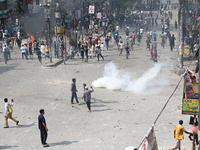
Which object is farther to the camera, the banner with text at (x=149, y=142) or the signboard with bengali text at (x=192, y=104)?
the signboard with bengali text at (x=192, y=104)

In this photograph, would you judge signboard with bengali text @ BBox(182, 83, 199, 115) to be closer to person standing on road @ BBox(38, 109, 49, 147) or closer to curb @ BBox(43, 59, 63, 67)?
person standing on road @ BBox(38, 109, 49, 147)

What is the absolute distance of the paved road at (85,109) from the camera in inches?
508

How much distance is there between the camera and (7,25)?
43969mm

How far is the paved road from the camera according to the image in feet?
42.3

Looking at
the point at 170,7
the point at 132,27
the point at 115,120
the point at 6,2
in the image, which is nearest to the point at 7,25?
the point at 6,2

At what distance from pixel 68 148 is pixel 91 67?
14517 millimetres

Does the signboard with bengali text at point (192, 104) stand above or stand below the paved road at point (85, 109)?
above

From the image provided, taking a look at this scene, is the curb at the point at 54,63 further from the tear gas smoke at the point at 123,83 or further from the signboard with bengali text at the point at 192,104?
the signboard with bengali text at the point at 192,104

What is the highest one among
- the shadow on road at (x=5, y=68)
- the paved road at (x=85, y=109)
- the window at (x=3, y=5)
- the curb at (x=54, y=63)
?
the window at (x=3, y=5)

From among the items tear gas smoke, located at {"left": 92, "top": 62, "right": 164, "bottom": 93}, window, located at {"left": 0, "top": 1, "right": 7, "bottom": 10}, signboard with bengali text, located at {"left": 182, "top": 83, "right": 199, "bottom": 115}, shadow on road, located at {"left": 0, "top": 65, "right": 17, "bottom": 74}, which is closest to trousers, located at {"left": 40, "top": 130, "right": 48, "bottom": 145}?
signboard with bengali text, located at {"left": 182, "top": 83, "right": 199, "bottom": 115}

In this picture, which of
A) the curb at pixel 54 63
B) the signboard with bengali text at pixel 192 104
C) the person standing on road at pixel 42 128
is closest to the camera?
the signboard with bengali text at pixel 192 104

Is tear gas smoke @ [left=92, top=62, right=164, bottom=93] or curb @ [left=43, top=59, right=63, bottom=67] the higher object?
curb @ [left=43, top=59, right=63, bottom=67]

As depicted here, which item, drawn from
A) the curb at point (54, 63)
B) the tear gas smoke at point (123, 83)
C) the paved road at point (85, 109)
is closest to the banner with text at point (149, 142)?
the paved road at point (85, 109)

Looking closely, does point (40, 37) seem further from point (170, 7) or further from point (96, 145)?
point (170, 7)
